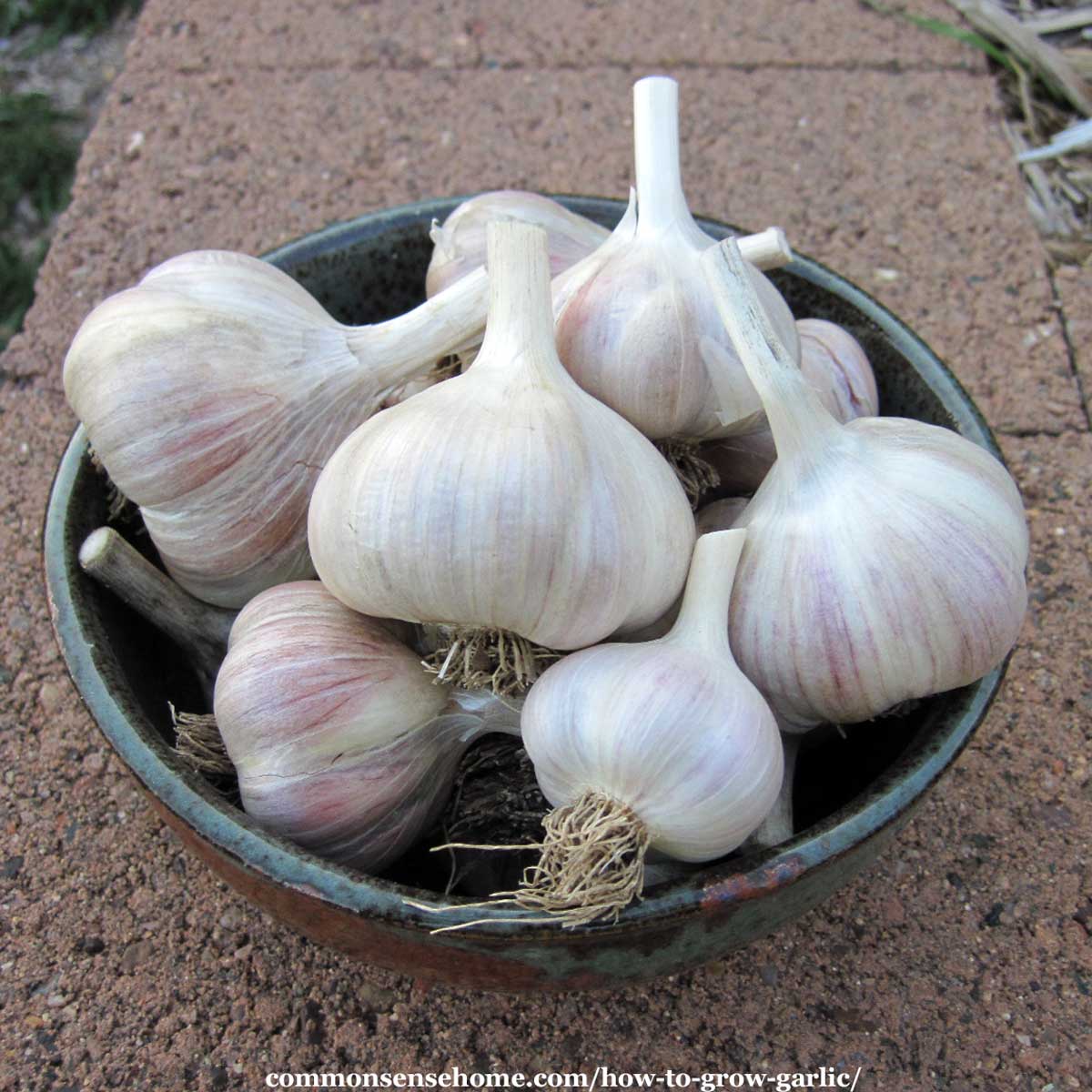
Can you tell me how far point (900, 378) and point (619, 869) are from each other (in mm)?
438

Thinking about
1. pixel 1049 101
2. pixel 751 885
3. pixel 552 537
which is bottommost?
pixel 1049 101

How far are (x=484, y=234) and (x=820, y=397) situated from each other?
0.26 metres

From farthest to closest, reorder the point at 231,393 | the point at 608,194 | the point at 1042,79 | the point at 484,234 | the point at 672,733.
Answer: the point at 1042,79 → the point at 608,194 → the point at 484,234 → the point at 231,393 → the point at 672,733

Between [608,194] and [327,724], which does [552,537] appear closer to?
[327,724]

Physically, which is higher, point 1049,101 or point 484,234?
point 484,234

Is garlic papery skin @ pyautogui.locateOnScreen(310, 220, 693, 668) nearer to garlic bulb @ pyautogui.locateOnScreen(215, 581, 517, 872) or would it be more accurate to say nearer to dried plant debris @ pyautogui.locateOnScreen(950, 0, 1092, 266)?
garlic bulb @ pyautogui.locateOnScreen(215, 581, 517, 872)

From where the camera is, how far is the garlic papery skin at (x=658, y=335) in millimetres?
646

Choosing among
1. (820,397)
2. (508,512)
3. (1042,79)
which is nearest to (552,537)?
(508,512)

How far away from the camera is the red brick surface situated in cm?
81

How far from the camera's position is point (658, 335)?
642mm

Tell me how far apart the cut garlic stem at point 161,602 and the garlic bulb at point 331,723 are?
8 cm

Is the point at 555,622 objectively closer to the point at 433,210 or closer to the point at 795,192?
the point at 433,210

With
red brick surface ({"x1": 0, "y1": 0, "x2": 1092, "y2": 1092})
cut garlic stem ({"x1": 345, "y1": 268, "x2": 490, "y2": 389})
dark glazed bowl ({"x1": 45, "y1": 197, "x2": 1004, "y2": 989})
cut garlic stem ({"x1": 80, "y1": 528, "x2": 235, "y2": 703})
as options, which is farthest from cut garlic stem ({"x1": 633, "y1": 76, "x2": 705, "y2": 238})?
red brick surface ({"x1": 0, "y1": 0, "x2": 1092, "y2": 1092})

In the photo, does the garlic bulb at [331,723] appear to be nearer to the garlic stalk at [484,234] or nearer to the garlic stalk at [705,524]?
the garlic stalk at [705,524]
